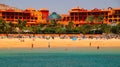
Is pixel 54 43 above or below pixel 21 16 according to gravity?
below

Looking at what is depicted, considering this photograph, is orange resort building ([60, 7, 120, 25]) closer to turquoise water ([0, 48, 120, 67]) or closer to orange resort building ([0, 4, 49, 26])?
orange resort building ([0, 4, 49, 26])

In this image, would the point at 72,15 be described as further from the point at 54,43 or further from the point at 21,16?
the point at 54,43

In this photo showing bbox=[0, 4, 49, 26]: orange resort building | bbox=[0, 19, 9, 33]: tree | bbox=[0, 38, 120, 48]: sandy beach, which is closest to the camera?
bbox=[0, 38, 120, 48]: sandy beach

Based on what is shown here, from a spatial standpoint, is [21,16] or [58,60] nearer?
[58,60]

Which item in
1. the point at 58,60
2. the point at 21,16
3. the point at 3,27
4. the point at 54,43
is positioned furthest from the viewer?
the point at 21,16

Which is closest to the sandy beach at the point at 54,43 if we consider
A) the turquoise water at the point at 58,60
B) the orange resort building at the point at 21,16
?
the turquoise water at the point at 58,60

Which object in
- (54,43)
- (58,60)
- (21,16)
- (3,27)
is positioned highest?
(21,16)

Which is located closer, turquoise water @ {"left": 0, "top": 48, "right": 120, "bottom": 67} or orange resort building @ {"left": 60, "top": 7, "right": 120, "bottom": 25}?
turquoise water @ {"left": 0, "top": 48, "right": 120, "bottom": 67}

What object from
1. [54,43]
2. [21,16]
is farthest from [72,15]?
[54,43]

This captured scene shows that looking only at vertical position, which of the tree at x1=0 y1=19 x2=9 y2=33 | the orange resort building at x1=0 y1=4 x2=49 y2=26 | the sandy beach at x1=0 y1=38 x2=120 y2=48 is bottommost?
the sandy beach at x1=0 y1=38 x2=120 y2=48

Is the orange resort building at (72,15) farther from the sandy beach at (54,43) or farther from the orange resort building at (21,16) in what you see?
the sandy beach at (54,43)

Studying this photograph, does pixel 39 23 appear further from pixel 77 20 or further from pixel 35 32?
pixel 35 32

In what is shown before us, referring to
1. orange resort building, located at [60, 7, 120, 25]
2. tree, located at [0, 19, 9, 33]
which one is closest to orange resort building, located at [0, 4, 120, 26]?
orange resort building, located at [60, 7, 120, 25]

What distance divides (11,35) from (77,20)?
89.0 ft
